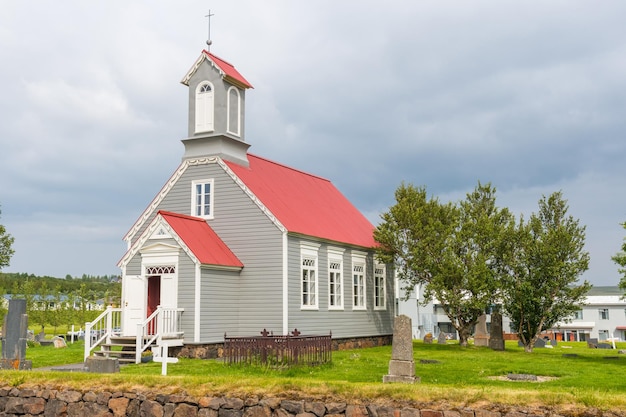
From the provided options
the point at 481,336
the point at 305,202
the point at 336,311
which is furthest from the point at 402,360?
the point at 481,336

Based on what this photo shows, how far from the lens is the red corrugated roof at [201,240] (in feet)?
77.7

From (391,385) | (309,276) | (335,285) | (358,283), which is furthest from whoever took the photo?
(358,283)

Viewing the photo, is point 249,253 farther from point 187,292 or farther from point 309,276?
point 187,292

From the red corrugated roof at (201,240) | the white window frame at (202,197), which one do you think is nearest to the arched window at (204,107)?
the white window frame at (202,197)

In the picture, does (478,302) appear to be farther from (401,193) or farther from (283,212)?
(283,212)

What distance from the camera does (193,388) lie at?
14117 millimetres

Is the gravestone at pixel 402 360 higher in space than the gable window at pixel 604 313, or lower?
lower

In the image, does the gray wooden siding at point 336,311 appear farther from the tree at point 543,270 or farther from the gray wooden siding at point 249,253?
the tree at point 543,270

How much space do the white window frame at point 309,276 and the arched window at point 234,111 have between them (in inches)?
239

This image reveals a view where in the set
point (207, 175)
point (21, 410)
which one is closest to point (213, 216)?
point (207, 175)

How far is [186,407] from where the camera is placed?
45.6 ft

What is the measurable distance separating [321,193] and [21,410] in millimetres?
21122

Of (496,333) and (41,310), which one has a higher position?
(41,310)

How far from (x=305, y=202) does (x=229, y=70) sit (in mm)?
7034
